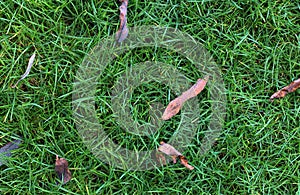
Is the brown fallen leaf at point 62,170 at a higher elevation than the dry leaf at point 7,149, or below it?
below

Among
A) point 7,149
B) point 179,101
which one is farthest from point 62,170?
point 179,101

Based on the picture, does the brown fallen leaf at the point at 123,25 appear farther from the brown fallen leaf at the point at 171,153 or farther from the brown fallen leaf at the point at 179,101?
the brown fallen leaf at the point at 171,153

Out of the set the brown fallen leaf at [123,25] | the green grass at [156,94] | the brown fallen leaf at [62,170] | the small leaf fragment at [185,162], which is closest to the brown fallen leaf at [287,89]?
the green grass at [156,94]

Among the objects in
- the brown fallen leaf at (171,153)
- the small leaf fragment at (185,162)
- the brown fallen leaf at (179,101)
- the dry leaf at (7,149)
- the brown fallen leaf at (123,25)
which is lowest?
the small leaf fragment at (185,162)

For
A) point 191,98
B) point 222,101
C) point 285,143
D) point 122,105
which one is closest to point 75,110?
point 122,105

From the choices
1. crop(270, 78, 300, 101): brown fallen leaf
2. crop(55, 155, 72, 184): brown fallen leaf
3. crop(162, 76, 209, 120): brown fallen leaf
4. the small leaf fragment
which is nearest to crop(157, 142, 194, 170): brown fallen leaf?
the small leaf fragment

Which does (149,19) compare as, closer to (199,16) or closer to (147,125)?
(199,16)

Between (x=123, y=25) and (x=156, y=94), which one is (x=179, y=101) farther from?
(x=123, y=25)
